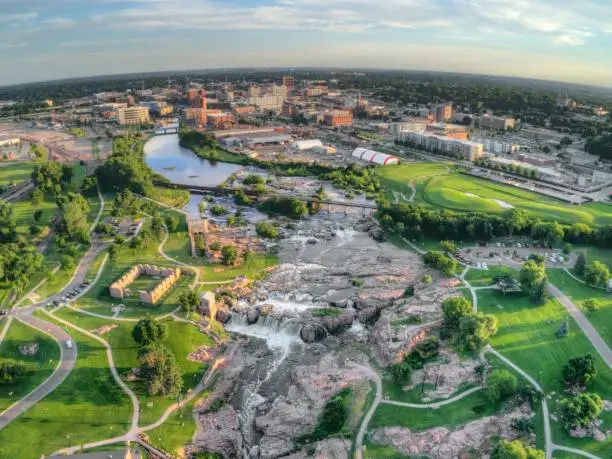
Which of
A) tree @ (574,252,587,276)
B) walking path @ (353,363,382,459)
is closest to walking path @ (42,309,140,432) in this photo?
walking path @ (353,363,382,459)

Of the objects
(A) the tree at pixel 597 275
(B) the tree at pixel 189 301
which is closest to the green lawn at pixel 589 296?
(A) the tree at pixel 597 275

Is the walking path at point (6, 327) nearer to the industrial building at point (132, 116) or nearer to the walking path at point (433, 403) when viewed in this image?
the walking path at point (433, 403)

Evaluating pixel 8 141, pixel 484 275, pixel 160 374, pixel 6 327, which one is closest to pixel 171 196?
pixel 6 327

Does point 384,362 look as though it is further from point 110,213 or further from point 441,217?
point 110,213

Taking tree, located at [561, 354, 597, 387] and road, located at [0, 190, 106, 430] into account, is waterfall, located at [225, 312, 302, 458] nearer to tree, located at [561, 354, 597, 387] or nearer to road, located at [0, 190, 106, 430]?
road, located at [0, 190, 106, 430]

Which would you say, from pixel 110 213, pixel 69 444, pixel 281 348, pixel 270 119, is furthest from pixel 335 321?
pixel 270 119

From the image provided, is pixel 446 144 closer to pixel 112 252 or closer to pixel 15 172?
pixel 112 252
